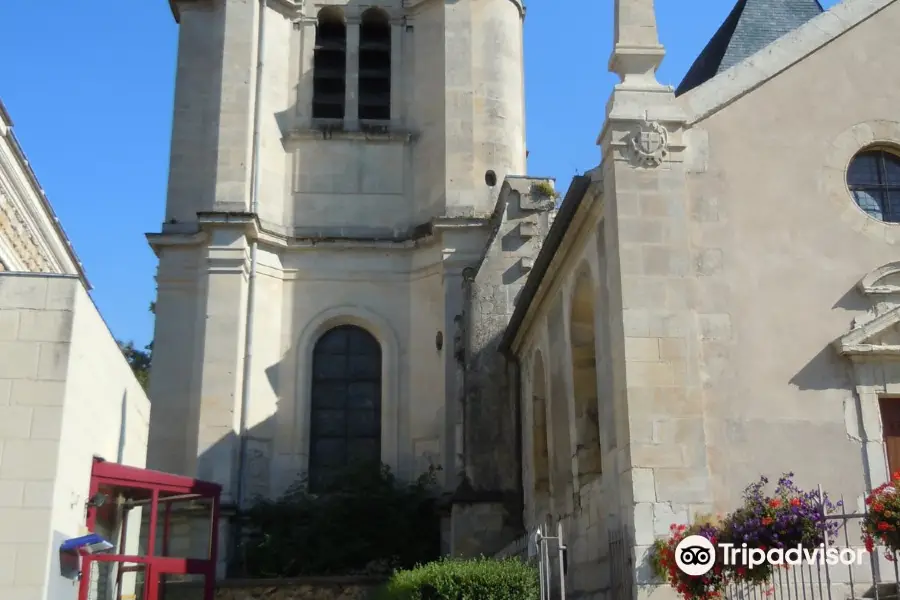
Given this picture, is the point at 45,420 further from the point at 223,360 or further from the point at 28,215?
the point at 223,360

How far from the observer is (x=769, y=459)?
1041 cm

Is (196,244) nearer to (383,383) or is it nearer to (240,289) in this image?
(240,289)

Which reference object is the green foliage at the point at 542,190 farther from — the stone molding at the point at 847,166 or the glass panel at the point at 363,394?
the stone molding at the point at 847,166

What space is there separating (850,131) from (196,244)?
1349 cm

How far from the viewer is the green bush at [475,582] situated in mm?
10102

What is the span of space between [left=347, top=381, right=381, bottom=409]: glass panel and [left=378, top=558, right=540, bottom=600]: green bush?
1058cm

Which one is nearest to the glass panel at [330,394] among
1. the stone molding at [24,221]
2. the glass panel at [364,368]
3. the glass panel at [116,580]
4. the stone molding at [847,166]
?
the glass panel at [364,368]

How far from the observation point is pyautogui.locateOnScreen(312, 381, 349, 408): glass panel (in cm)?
2112

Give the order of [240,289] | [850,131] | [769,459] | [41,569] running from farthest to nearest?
[240,289] → [850,131] → [769,459] → [41,569]

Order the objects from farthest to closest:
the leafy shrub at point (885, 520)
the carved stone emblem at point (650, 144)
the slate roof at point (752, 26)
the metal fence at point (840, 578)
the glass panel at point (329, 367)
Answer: the glass panel at point (329, 367) → the slate roof at point (752, 26) → the carved stone emblem at point (650, 144) → the metal fence at point (840, 578) → the leafy shrub at point (885, 520)

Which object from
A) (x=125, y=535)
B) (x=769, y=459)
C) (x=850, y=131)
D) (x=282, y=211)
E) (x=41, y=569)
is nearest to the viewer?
(x=41, y=569)

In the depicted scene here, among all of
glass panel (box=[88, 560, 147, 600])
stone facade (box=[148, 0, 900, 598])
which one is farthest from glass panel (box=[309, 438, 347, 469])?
glass panel (box=[88, 560, 147, 600])

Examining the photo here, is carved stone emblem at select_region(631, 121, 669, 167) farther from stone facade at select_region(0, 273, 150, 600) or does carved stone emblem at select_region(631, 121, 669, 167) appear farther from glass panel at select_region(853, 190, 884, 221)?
stone facade at select_region(0, 273, 150, 600)

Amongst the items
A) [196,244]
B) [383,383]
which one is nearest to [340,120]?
[196,244]
